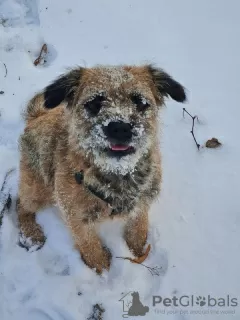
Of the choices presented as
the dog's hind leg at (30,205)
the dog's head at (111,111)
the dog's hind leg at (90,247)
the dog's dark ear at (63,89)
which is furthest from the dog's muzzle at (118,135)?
the dog's hind leg at (30,205)

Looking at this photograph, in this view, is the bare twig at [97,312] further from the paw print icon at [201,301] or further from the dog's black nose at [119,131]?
the dog's black nose at [119,131]

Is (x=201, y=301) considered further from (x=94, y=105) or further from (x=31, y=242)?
(x=94, y=105)

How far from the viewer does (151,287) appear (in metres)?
3.83

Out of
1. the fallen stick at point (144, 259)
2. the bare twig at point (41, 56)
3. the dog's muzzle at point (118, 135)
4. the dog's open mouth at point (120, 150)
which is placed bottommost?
the fallen stick at point (144, 259)

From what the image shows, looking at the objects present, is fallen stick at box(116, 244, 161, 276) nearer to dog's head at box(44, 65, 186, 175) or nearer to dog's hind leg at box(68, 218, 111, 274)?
dog's hind leg at box(68, 218, 111, 274)

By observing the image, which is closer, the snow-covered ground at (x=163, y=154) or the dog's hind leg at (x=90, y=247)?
the dog's hind leg at (x=90, y=247)

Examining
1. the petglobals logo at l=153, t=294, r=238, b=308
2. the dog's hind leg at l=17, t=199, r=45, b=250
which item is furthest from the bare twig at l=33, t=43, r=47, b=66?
the petglobals logo at l=153, t=294, r=238, b=308

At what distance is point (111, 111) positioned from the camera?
2941mm

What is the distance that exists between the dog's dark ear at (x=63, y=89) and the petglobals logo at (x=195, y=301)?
78.8 inches

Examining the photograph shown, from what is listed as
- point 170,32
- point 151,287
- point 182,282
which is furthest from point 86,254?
point 170,32

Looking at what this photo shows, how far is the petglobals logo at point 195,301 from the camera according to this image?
370 centimetres

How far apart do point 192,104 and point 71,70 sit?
194 centimetres

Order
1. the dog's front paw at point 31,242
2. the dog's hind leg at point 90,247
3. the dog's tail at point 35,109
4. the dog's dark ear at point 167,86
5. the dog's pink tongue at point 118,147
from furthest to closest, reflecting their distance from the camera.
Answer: the dog's front paw at point 31,242 < the dog's tail at point 35,109 < the dog's hind leg at point 90,247 < the dog's dark ear at point 167,86 < the dog's pink tongue at point 118,147

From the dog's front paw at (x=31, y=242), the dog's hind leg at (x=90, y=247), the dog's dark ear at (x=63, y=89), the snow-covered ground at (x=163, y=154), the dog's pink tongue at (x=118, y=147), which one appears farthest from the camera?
the dog's front paw at (x=31, y=242)
